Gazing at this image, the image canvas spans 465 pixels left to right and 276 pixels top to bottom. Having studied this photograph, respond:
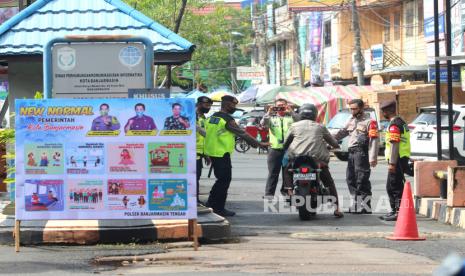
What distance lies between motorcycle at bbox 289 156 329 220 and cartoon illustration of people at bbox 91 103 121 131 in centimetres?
389

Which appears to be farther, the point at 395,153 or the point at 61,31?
the point at 395,153

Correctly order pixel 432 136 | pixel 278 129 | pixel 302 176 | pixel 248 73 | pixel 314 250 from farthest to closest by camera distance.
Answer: pixel 248 73, pixel 432 136, pixel 278 129, pixel 302 176, pixel 314 250

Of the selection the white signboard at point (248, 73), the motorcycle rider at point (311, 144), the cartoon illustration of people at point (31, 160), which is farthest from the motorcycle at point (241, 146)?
the cartoon illustration of people at point (31, 160)

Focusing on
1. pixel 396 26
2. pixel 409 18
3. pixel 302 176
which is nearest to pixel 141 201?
pixel 302 176

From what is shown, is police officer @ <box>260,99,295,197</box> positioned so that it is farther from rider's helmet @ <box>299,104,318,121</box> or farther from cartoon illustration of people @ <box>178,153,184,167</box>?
cartoon illustration of people @ <box>178,153,184,167</box>

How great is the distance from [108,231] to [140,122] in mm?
1422

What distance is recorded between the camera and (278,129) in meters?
14.7

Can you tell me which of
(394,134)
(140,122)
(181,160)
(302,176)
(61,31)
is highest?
(61,31)

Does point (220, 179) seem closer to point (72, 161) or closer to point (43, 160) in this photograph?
point (72, 161)

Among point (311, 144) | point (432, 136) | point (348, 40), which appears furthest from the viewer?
point (348, 40)

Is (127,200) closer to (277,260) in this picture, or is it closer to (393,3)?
(277,260)

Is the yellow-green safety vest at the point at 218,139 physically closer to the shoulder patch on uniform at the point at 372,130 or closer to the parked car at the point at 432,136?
the shoulder patch on uniform at the point at 372,130

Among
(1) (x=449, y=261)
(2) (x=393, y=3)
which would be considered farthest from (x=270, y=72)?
(1) (x=449, y=261)

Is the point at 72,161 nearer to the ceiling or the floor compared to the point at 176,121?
nearer to the floor
